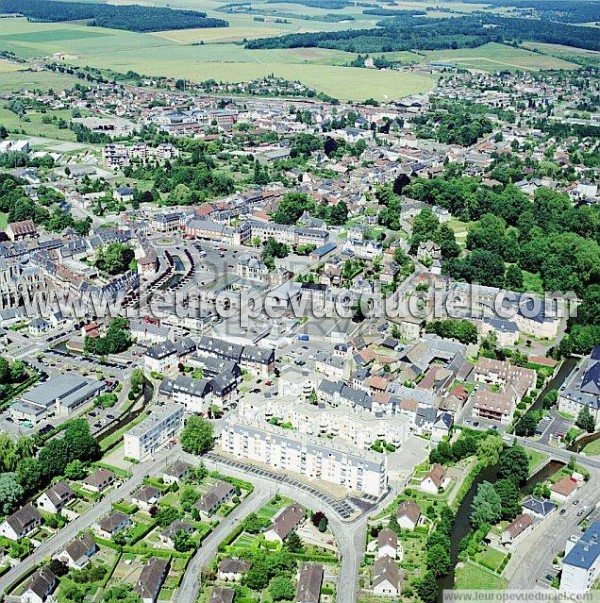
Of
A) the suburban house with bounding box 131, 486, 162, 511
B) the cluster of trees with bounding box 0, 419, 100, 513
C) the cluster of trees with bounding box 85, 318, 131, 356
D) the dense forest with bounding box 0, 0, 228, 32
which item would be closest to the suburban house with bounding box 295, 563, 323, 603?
the suburban house with bounding box 131, 486, 162, 511

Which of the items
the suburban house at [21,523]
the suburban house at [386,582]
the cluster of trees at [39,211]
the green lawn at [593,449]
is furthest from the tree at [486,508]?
the cluster of trees at [39,211]

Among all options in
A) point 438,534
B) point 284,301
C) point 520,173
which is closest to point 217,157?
point 520,173

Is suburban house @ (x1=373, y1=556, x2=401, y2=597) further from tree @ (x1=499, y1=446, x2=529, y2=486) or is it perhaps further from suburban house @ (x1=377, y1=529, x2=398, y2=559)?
tree @ (x1=499, y1=446, x2=529, y2=486)

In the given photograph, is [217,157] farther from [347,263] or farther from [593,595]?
[593,595]

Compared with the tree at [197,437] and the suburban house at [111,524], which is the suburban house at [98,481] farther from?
the tree at [197,437]

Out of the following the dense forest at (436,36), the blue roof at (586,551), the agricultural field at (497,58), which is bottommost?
the blue roof at (586,551)
